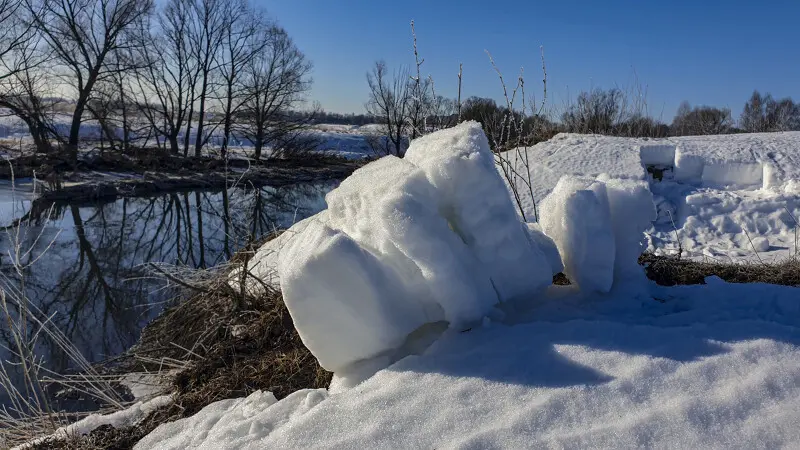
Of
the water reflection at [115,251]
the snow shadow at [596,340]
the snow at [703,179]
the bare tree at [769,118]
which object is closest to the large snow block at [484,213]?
the snow shadow at [596,340]

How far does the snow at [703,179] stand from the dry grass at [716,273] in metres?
2.34

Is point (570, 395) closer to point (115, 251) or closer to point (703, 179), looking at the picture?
point (703, 179)

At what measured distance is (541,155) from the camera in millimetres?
11094

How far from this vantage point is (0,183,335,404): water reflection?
5.38m

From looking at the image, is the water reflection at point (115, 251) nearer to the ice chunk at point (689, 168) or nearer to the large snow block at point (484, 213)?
the large snow block at point (484, 213)

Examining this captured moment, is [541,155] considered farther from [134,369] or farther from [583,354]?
[583,354]

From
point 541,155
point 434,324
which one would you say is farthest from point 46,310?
point 541,155

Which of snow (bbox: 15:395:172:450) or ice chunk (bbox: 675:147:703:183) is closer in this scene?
snow (bbox: 15:395:172:450)

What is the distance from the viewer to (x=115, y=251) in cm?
938

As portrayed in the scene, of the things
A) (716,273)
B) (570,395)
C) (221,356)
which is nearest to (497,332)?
(570,395)

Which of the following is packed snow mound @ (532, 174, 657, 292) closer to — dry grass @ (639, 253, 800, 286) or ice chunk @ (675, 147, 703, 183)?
dry grass @ (639, 253, 800, 286)

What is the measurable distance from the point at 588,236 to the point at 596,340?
A: 25.1 inches

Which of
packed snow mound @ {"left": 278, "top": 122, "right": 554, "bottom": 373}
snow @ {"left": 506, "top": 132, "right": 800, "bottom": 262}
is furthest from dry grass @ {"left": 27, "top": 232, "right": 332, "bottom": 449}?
snow @ {"left": 506, "top": 132, "right": 800, "bottom": 262}

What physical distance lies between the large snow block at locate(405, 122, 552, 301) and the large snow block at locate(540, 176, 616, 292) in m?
0.22
